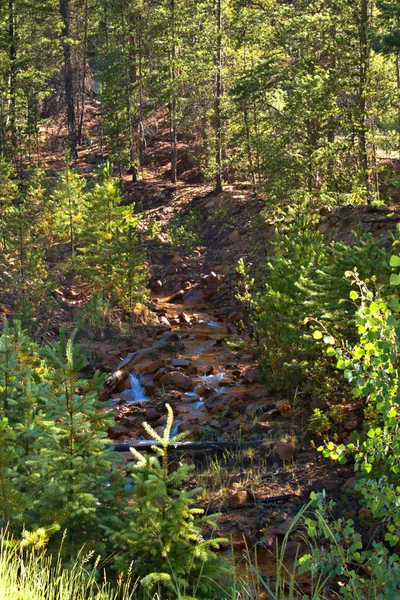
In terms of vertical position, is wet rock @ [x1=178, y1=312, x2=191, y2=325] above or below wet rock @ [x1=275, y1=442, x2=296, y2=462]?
above

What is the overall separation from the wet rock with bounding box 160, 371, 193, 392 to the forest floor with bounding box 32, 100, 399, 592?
0.06 ft

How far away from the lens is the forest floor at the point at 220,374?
739cm

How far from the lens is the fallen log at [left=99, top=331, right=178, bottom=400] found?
36.6ft

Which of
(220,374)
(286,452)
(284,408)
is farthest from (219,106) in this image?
(286,452)

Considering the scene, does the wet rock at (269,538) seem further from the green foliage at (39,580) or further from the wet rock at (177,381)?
the wet rock at (177,381)

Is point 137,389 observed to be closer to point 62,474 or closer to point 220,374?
point 220,374

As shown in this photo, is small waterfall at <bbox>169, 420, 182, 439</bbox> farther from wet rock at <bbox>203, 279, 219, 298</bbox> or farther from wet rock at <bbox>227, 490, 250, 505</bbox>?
wet rock at <bbox>203, 279, 219, 298</bbox>

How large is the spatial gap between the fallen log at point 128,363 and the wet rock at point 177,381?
30.1 inches

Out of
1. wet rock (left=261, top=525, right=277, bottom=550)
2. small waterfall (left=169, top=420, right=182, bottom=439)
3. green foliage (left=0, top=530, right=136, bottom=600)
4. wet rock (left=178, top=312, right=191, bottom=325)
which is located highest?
green foliage (left=0, top=530, right=136, bottom=600)

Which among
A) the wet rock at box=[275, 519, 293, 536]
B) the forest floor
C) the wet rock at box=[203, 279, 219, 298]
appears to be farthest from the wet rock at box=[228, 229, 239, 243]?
the wet rock at box=[275, 519, 293, 536]

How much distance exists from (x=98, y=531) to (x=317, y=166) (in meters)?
13.8

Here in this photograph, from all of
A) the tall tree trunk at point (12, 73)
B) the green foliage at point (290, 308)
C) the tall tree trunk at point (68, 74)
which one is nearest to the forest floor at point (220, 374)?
the green foliage at point (290, 308)

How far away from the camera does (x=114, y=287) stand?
48.9 ft

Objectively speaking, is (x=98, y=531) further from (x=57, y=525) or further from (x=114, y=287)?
(x=114, y=287)
